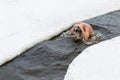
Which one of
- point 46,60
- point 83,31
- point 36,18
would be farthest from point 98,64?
point 36,18

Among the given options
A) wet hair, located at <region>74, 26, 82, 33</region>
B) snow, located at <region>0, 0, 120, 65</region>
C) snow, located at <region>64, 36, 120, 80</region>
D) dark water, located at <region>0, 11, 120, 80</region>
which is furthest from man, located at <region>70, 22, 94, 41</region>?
snow, located at <region>64, 36, 120, 80</region>

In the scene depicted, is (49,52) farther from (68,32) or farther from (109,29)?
(109,29)

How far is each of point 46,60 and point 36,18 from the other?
1.07 meters

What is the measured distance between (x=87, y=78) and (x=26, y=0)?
2.46 metres

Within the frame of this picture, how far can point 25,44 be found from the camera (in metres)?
3.23

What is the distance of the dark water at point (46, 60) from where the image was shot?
8.89 feet

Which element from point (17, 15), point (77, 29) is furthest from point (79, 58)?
point (17, 15)

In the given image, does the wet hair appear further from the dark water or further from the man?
the dark water

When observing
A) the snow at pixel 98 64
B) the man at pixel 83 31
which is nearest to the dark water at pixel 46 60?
the man at pixel 83 31

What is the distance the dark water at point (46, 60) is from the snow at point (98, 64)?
217 millimetres

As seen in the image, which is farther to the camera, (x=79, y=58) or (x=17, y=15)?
(x=17, y=15)

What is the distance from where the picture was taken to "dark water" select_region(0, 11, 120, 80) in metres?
2.71

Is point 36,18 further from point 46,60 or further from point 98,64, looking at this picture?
point 98,64

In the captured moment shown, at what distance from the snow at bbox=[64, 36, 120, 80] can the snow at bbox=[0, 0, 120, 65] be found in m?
0.81
